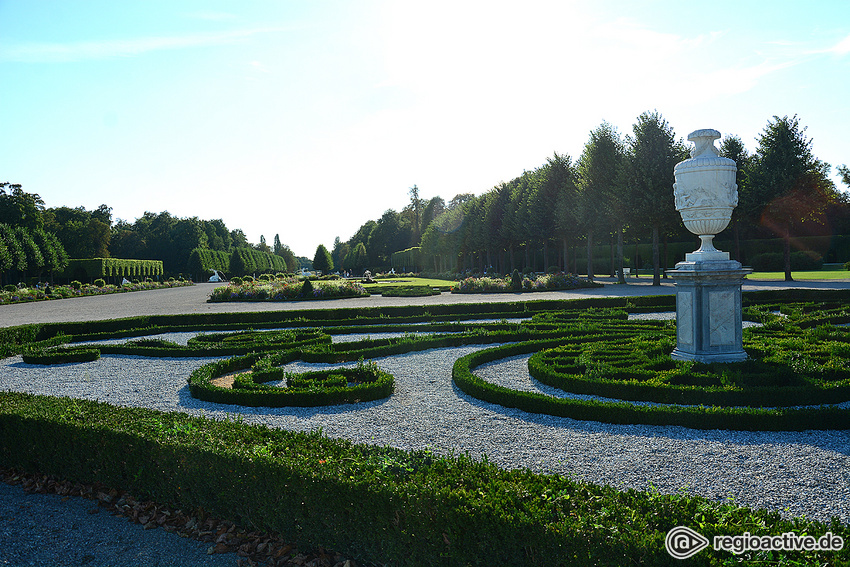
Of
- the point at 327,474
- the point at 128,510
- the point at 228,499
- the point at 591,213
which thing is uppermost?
the point at 591,213

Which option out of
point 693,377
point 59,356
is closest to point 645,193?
point 693,377

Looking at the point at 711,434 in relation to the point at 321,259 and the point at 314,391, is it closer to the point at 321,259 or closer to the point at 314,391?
the point at 314,391

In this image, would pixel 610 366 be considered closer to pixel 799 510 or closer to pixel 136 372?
pixel 799 510

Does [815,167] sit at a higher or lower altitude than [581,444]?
higher

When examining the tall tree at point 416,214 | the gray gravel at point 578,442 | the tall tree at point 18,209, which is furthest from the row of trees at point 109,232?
the gray gravel at point 578,442

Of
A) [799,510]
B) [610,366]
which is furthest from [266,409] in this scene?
[799,510]

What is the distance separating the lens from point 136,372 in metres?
8.95

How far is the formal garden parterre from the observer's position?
2.61m

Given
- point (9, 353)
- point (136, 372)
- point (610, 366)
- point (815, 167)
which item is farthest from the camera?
point (815, 167)

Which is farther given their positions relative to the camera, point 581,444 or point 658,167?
point 658,167

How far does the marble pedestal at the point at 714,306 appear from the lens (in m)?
7.03

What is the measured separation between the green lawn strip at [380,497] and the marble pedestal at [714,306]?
4.93 m

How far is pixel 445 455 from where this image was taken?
4625 millimetres

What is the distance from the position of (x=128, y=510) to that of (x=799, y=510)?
15.4 feet
